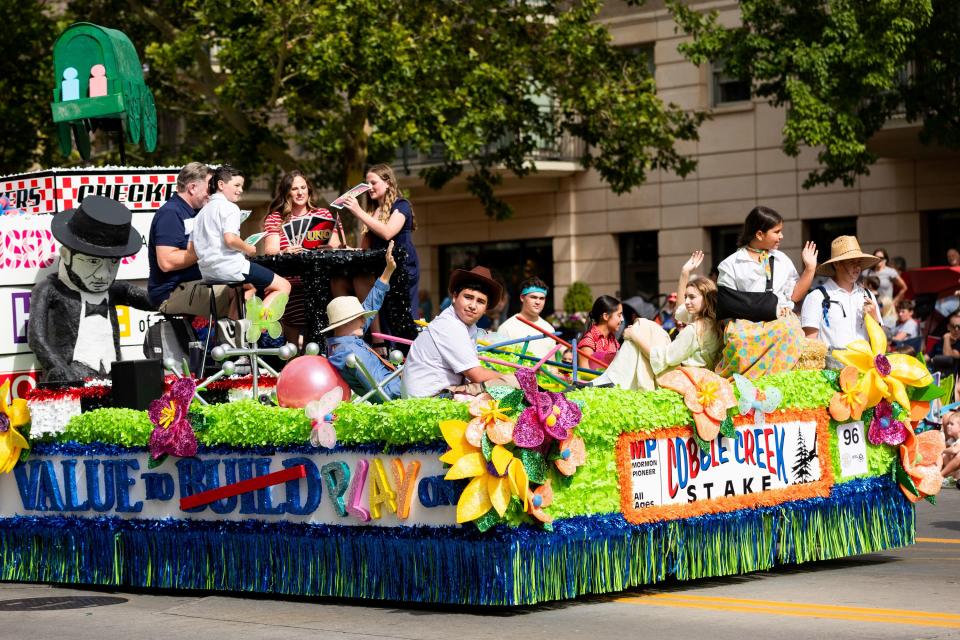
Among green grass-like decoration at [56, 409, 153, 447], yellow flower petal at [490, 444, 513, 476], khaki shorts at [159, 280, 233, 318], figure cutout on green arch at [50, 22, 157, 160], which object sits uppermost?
figure cutout on green arch at [50, 22, 157, 160]

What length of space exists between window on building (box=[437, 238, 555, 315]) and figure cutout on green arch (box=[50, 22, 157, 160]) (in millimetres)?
21401

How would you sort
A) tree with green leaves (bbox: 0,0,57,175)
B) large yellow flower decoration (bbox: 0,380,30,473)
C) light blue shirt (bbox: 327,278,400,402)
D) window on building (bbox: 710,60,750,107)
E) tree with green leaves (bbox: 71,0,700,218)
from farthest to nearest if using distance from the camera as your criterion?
window on building (bbox: 710,60,750,107) < tree with green leaves (bbox: 0,0,57,175) < tree with green leaves (bbox: 71,0,700,218) < large yellow flower decoration (bbox: 0,380,30,473) < light blue shirt (bbox: 327,278,400,402)

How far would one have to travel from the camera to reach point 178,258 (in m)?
11.4

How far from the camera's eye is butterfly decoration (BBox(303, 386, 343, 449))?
8797mm

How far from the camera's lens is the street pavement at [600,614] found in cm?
785

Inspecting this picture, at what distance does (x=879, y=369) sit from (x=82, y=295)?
5569 mm

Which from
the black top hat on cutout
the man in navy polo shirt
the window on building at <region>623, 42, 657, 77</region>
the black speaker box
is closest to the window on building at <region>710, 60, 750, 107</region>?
the window on building at <region>623, 42, 657, 77</region>

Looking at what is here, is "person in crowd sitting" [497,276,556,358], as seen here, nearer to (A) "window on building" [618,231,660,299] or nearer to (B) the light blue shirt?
(B) the light blue shirt

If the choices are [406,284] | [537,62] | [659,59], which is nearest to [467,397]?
[406,284]

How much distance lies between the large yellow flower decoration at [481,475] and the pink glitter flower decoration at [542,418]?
5.0 inches

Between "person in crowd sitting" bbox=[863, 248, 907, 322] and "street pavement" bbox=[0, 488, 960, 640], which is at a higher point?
"person in crowd sitting" bbox=[863, 248, 907, 322]

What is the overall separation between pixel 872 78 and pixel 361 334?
15413 millimetres

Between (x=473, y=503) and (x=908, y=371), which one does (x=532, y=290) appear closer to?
(x=908, y=371)

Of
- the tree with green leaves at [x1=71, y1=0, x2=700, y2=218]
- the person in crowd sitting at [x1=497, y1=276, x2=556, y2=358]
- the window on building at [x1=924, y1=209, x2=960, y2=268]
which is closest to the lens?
the person in crowd sitting at [x1=497, y1=276, x2=556, y2=358]
